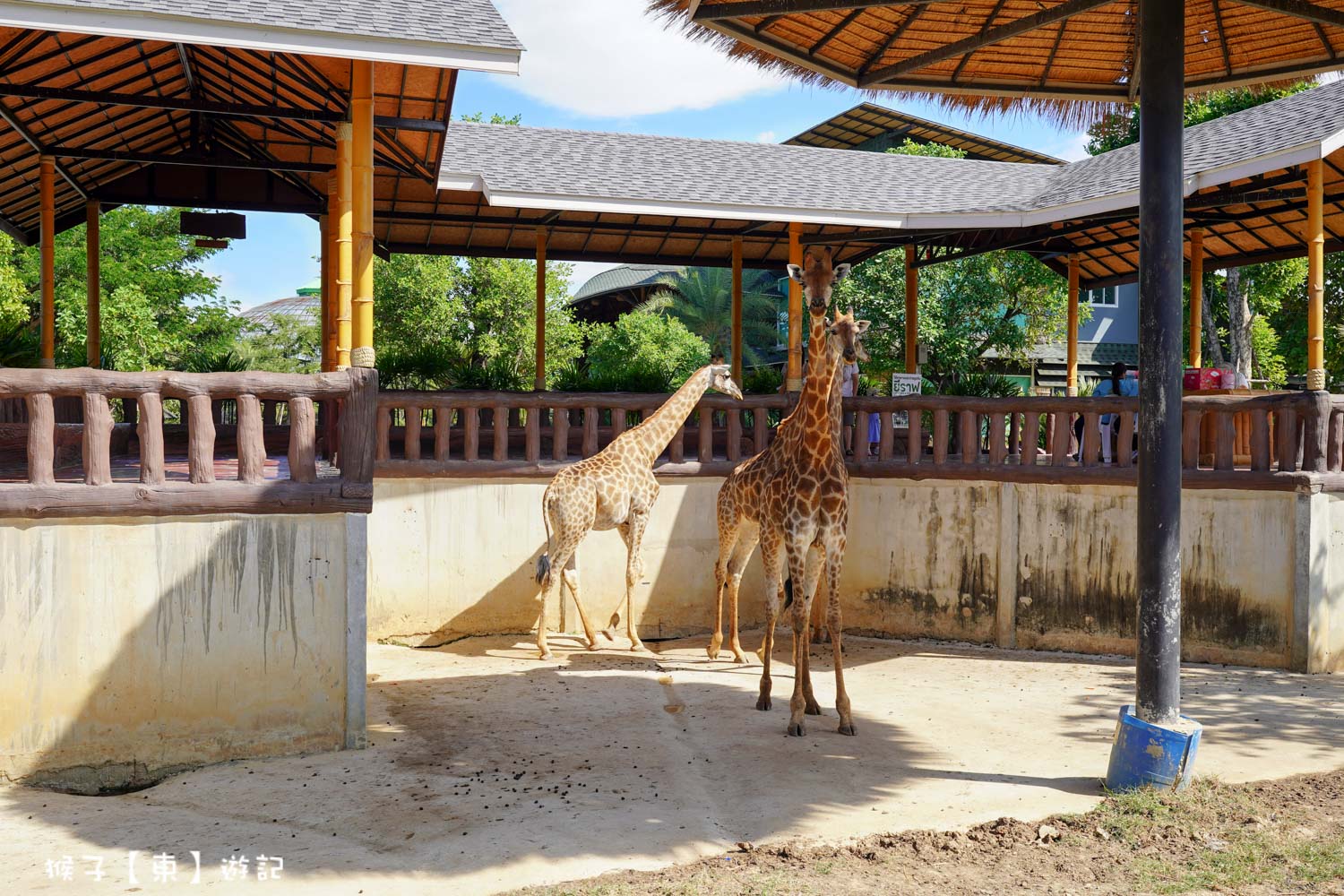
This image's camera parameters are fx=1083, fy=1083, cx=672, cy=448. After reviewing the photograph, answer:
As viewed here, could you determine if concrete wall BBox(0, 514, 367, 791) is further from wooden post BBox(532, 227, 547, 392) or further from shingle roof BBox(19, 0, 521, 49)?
wooden post BBox(532, 227, 547, 392)

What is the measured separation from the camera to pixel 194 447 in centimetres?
741

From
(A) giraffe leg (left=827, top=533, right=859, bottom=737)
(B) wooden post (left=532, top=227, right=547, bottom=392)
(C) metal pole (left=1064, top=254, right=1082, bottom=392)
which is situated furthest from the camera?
(C) metal pole (left=1064, top=254, right=1082, bottom=392)

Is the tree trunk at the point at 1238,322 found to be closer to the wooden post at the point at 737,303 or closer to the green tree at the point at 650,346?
the green tree at the point at 650,346

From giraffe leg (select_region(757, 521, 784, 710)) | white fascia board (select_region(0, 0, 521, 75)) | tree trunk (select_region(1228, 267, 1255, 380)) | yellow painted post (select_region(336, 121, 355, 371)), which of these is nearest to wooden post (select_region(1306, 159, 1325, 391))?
giraffe leg (select_region(757, 521, 784, 710))

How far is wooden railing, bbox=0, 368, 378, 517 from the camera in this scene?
703 cm

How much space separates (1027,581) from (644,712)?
5.11 meters

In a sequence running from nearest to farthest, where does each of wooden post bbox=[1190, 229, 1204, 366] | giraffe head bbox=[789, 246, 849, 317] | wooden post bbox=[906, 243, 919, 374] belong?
giraffe head bbox=[789, 246, 849, 317] < wooden post bbox=[1190, 229, 1204, 366] < wooden post bbox=[906, 243, 919, 374]

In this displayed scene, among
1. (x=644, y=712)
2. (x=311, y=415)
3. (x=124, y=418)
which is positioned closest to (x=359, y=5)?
(x=311, y=415)

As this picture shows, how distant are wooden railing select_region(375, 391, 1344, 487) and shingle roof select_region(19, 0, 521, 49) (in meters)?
4.28

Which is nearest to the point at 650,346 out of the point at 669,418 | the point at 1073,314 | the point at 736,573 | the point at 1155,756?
the point at 1073,314

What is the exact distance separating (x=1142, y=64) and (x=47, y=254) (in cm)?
1205

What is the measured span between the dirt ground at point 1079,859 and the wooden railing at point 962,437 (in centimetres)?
505

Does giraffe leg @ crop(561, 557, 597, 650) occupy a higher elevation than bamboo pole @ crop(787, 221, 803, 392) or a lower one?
lower

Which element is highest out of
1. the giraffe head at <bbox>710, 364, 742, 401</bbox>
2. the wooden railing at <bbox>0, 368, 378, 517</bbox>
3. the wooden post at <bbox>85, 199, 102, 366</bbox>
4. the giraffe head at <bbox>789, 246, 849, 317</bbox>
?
the wooden post at <bbox>85, 199, 102, 366</bbox>
